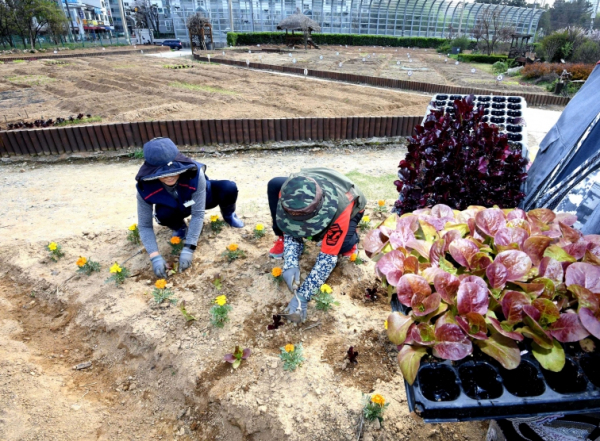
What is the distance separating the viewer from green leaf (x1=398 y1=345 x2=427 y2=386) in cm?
107

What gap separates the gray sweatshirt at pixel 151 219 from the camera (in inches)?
129

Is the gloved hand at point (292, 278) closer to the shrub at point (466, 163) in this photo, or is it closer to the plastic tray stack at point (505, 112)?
the shrub at point (466, 163)

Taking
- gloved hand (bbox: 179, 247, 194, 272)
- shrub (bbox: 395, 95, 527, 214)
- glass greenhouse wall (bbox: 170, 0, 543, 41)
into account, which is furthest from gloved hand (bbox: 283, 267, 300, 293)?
glass greenhouse wall (bbox: 170, 0, 543, 41)

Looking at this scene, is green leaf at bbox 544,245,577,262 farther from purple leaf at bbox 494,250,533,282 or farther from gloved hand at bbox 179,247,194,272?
gloved hand at bbox 179,247,194,272

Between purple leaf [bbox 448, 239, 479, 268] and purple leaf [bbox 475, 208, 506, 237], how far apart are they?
14cm

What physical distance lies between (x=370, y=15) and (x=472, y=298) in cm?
4400

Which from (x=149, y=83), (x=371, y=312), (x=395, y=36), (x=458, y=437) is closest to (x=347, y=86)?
(x=149, y=83)

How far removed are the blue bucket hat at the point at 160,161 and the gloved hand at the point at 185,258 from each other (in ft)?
2.39

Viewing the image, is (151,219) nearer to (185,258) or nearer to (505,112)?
(185,258)

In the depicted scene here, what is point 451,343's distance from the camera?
42.8 inches

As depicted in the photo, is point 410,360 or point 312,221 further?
point 312,221

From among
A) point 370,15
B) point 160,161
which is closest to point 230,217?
point 160,161

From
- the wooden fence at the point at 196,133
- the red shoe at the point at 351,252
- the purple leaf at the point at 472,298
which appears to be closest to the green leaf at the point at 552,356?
the purple leaf at the point at 472,298

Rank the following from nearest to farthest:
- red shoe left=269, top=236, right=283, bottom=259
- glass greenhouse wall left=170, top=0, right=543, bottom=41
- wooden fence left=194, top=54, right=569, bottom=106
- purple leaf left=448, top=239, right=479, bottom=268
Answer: purple leaf left=448, top=239, right=479, bottom=268 → red shoe left=269, top=236, right=283, bottom=259 → wooden fence left=194, top=54, right=569, bottom=106 → glass greenhouse wall left=170, top=0, right=543, bottom=41
